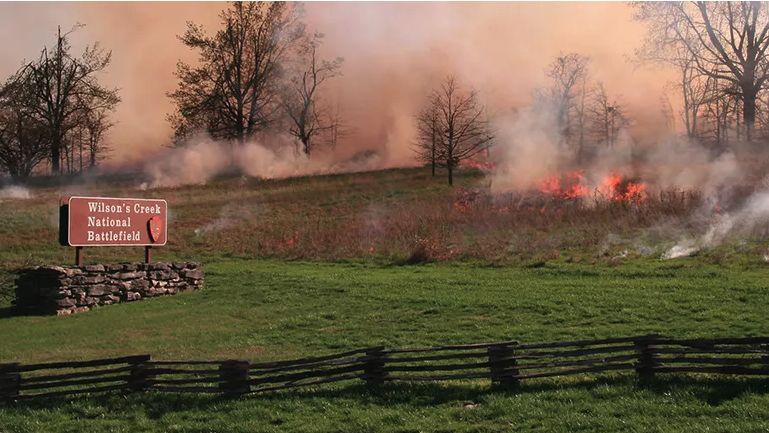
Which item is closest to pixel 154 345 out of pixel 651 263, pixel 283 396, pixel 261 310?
pixel 261 310

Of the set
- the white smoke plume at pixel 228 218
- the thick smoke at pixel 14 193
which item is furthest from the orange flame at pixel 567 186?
the thick smoke at pixel 14 193

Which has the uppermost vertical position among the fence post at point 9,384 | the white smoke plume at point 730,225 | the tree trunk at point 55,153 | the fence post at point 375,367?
the tree trunk at point 55,153

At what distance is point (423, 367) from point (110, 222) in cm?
1741

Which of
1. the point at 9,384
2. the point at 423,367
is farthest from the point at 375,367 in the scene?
the point at 9,384

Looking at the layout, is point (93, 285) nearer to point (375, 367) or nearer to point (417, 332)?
point (417, 332)

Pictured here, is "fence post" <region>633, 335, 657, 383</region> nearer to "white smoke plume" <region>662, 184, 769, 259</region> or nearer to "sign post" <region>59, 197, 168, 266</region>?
"white smoke plume" <region>662, 184, 769, 259</region>

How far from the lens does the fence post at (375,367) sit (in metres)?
11.8

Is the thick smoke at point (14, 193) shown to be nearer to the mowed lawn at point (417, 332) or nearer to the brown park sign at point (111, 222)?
the brown park sign at point (111, 222)

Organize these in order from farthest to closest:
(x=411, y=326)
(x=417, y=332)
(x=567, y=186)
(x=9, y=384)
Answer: (x=567, y=186)
(x=411, y=326)
(x=417, y=332)
(x=9, y=384)

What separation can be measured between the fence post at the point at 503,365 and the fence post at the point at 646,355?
6.21 feet

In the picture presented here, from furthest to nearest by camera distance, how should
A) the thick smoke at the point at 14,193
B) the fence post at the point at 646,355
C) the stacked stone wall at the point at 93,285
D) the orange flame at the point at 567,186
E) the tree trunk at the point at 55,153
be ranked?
the tree trunk at the point at 55,153 → the thick smoke at the point at 14,193 → the orange flame at the point at 567,186 → the stacked stone wall at the point at 93,285 → the fence post at the point at 646,355

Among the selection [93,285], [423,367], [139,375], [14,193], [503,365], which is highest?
[14,193]

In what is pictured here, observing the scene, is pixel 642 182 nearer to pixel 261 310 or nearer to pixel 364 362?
pixel 261 310

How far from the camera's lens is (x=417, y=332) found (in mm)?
15750
